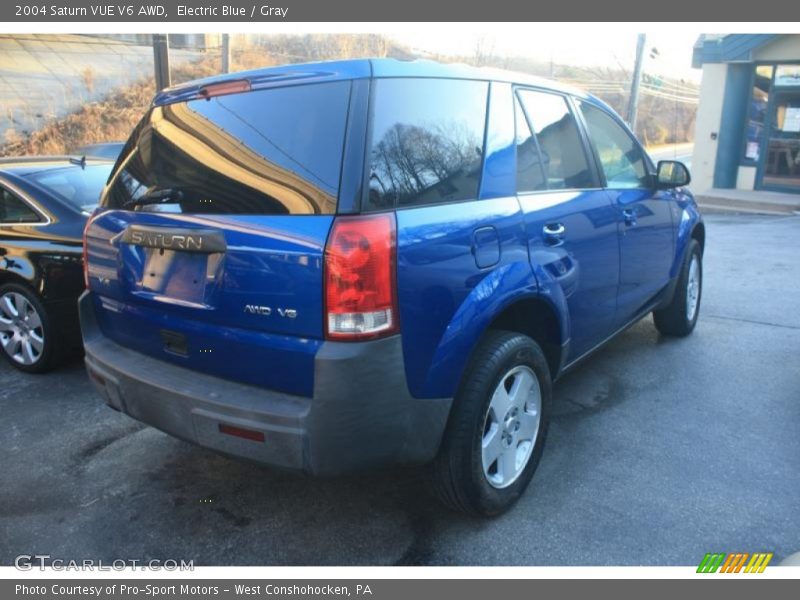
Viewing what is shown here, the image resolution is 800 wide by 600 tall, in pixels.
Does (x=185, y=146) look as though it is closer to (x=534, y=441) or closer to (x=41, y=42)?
(x=534, y=441)

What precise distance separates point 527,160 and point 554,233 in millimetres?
358

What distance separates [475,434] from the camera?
2.50 m

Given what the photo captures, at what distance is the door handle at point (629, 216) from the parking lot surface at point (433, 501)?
106 centimetres

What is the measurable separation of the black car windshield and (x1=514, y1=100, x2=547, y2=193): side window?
2936 millimetres

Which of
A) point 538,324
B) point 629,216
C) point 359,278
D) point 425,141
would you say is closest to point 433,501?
point 538,324

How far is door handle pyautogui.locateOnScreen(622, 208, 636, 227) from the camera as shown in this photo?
3746 mm

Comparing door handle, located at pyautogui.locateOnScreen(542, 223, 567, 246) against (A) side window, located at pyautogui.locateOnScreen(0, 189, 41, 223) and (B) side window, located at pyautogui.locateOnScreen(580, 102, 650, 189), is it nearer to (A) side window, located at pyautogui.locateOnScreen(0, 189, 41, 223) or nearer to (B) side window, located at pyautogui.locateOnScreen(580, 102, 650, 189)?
(B) side window, located at pyautogui.locateOnScreen(580, 102, 650, 189)

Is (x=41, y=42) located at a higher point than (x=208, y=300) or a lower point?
higher

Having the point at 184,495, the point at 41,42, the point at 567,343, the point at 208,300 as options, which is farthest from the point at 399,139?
the point at 41,42

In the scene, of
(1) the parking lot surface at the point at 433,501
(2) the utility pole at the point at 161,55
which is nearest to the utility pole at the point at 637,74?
(2) the utility pole at the point at 161,55

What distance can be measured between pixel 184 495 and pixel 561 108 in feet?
8.79

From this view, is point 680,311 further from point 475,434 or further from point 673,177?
point 475,434

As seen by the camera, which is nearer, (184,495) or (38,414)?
(184,495)

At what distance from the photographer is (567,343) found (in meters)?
3.16
